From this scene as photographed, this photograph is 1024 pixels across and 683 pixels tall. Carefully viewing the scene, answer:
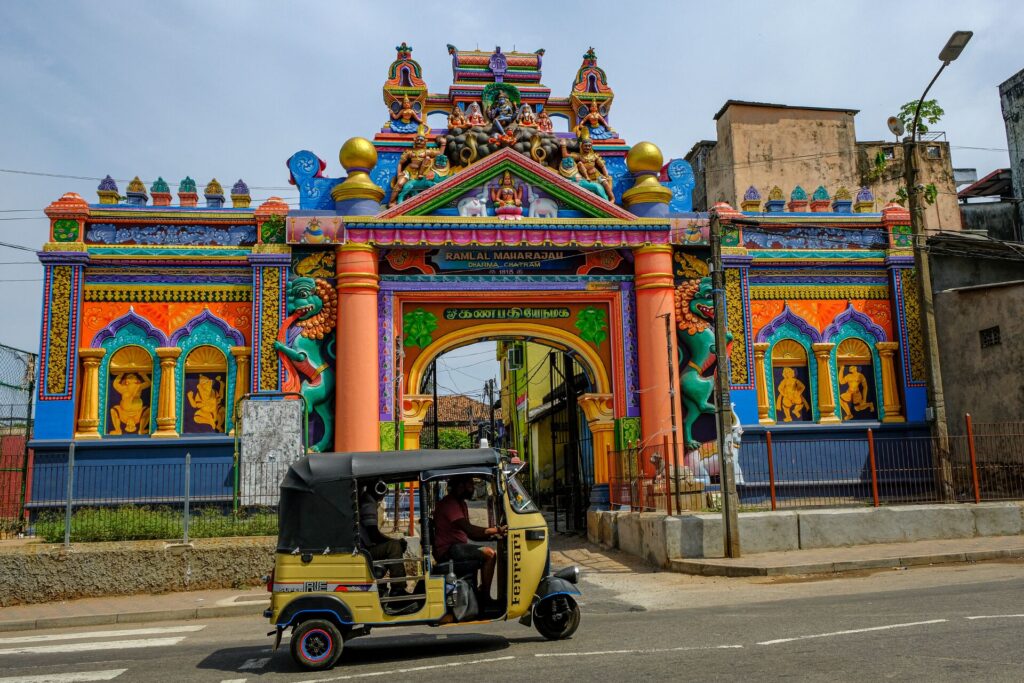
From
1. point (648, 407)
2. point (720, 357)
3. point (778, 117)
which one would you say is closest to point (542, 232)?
point (648, 407)

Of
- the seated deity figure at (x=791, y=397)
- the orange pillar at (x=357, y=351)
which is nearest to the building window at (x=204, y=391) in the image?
the orange pillar at (x=357, y=351)

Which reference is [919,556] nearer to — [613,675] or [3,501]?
[613,675]

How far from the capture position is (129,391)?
19500 millimetres

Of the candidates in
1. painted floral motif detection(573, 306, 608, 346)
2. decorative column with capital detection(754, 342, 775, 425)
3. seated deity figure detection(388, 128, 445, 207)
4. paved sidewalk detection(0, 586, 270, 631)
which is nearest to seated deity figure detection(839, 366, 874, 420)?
decorative column with capital detection(754, 342, 775, 425)

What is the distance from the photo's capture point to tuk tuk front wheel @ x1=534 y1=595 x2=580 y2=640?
903 centimetres

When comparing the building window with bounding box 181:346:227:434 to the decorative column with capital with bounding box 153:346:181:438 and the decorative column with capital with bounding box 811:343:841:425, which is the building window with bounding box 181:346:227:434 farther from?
the decorative column with capital with bounding box 811:343:841:425

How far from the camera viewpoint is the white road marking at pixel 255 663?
852 cm

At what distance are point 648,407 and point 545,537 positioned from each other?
440 inches

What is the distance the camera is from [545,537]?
9.27 metres

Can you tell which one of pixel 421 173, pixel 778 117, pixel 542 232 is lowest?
pixel 542 232

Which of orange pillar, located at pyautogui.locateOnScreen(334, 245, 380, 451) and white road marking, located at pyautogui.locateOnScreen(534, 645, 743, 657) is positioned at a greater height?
orange pillar, located at pyautogui.locateOnScreen(334, 245, 380, 451)

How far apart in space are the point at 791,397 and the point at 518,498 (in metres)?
13.6

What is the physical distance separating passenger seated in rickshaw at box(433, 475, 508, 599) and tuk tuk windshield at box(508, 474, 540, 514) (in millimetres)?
256

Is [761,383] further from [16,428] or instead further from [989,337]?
[16,428]
